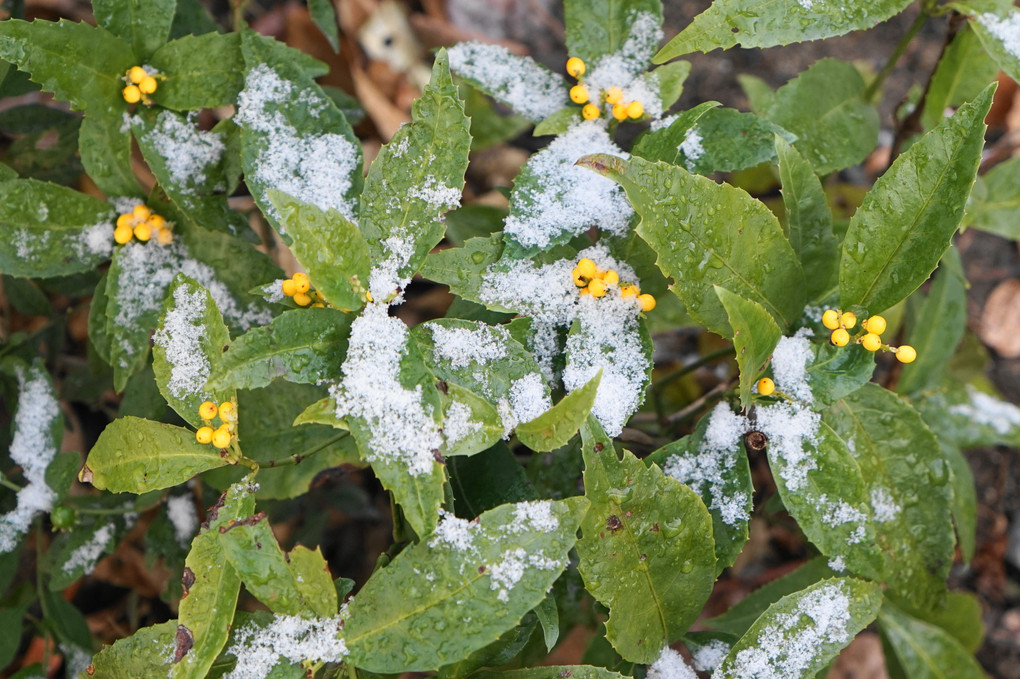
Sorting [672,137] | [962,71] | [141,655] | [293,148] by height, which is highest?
[962,71]

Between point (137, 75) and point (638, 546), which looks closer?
point (638, 546)

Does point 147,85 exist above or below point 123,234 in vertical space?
above

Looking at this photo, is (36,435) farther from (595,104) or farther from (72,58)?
(595,104)

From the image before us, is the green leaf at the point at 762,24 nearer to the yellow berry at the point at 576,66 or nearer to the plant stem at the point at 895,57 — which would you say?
the yellow berry at the point at 576,66

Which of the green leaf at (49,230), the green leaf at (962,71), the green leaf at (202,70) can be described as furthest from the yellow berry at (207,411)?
the green leaf at (962,71)

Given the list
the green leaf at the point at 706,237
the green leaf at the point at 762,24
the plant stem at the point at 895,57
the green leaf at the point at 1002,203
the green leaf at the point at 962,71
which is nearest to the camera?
the green leaf at the point at 706,237

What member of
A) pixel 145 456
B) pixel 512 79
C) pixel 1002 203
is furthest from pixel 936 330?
pixel 145 456

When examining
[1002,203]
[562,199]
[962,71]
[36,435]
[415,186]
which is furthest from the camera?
[1002,203]
